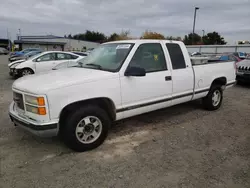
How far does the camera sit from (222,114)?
545cm

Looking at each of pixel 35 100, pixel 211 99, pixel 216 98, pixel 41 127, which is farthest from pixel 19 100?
pixel 216 98

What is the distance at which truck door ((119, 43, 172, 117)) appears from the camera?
12.0 ft

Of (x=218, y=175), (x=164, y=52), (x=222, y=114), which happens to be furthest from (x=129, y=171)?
(x=222, y=114)

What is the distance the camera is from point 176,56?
444cm

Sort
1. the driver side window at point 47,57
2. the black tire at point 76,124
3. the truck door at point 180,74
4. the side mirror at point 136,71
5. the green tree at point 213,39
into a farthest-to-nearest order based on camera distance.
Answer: the green tree at point 213,39 → the driver side window at point 47,57 → the truck door at point 180,74 → the side mirror at point 136,71 → the black tire at point 76,124

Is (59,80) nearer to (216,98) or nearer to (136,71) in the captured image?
(136,71)

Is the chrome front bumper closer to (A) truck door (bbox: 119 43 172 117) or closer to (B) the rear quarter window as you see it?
(A) truck door (bbox: 119 43 172 117)

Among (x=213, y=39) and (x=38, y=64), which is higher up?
(x=213, y=39)

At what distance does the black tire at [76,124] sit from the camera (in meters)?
3.16

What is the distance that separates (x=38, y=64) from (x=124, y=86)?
843 cm

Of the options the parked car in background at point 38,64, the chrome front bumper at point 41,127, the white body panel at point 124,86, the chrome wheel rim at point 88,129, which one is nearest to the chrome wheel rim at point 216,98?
the white body panel at point 124,86

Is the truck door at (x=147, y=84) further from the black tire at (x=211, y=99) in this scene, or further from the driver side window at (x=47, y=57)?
the driver side window at (x=47, y=57)

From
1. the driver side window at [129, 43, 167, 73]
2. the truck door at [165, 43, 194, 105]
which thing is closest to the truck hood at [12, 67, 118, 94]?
the driver side window at [129, 43, 167, 73]

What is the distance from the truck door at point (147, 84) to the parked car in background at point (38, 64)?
7.95 meters
